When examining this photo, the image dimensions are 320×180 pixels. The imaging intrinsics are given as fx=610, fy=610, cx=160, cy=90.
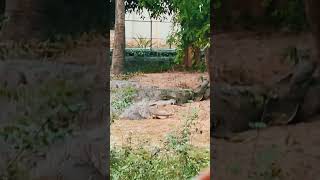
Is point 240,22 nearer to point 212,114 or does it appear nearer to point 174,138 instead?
point 212,114

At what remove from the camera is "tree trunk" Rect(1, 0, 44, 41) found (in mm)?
2863

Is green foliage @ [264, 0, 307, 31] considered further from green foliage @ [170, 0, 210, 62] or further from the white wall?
the white wall

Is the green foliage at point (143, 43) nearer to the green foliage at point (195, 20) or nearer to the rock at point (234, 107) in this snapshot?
the green foliage at point (195, 20)

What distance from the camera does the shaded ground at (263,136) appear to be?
2758 millimetres

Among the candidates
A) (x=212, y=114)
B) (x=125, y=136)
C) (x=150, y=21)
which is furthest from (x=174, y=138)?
(x=150, y=21)

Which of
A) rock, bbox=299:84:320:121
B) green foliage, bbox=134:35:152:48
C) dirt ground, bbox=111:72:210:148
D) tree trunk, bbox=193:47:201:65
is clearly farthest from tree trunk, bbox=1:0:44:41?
green foliage, bbox=134:35:152:48

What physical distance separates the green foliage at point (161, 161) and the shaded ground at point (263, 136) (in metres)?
1.81

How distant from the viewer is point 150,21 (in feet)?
62.1

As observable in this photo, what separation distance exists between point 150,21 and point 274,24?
16264mm

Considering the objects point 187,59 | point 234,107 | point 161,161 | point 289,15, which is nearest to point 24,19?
point 234,107

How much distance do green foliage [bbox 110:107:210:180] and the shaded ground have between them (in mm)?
1807

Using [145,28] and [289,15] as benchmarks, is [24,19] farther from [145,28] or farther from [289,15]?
[145,28]

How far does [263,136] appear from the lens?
2848mm

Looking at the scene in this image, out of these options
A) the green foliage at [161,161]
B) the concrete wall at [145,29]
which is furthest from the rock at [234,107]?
the concrete wall at [145,29]
